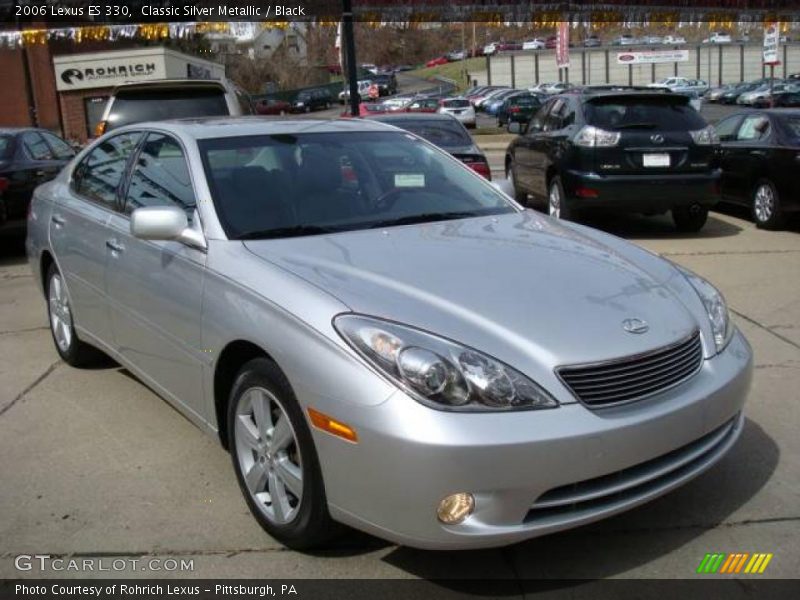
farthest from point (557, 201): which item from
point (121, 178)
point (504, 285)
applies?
point (504, 285)

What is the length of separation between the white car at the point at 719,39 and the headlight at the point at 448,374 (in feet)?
260

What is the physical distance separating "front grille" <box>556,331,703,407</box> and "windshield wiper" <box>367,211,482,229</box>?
1347 mm

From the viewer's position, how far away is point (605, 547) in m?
3.01

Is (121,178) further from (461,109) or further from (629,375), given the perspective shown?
(461,109)

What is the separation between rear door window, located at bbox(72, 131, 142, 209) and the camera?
14.7 feet

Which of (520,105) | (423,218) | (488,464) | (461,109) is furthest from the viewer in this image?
(520,105)

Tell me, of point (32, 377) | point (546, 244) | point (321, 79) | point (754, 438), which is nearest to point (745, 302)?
point (754, 438)

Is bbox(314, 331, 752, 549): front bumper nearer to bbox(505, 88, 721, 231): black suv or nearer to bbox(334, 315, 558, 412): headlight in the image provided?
bbox(334, 315, 558, 412): headlight

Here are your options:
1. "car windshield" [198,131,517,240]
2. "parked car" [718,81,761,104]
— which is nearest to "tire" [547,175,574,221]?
"car windshield" [198,131,517,240]

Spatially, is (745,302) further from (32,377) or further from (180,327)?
(32,377)

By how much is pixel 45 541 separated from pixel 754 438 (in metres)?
3.17

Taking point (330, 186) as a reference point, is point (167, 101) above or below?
above

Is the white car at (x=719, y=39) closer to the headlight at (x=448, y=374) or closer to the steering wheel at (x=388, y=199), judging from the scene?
the steering wheel at (x=388, y=199)

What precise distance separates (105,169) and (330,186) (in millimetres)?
1646
